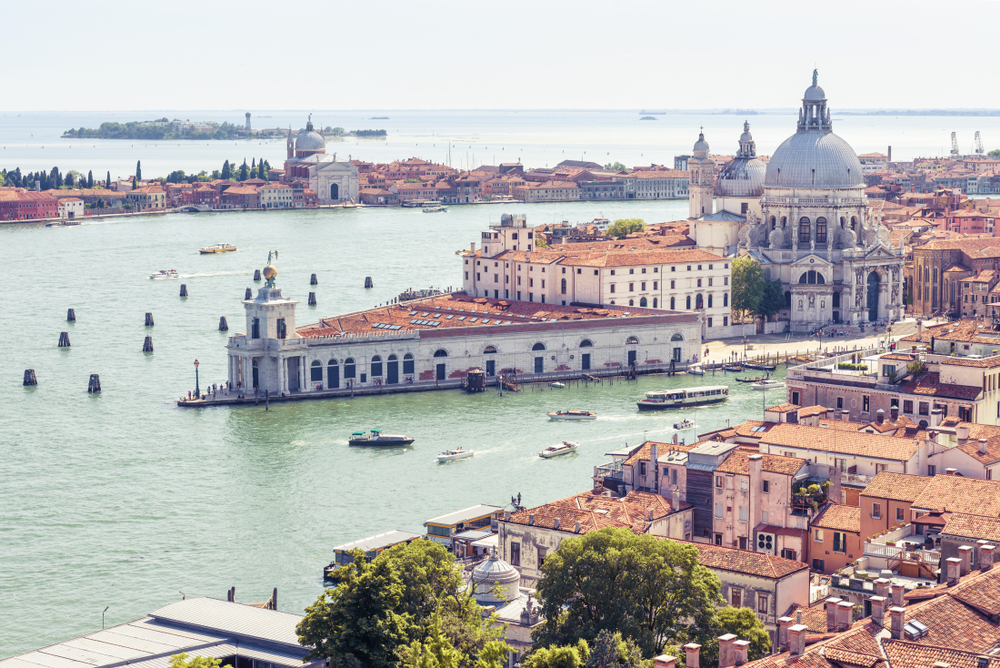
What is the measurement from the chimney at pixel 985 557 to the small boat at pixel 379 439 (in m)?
20.2

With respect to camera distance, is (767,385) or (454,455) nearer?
(454,455)

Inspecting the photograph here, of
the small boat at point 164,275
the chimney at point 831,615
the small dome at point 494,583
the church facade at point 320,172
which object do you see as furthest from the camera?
the church facade at point 320,172

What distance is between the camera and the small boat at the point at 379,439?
3938 centimetres

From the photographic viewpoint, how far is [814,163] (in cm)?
6462

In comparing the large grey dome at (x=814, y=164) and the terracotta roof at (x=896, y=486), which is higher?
the large grey dome at (x=814, y=164)

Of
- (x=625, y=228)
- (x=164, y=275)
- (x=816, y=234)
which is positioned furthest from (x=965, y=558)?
(x=164, y=275)

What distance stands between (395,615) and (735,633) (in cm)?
376

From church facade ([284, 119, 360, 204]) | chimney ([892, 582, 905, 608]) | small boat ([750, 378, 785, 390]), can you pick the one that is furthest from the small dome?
church facade ([284, 119, 360, 204])

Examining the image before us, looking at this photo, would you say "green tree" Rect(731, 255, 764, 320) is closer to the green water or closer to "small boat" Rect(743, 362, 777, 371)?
"small boat" Rect(743, 362, 777, 371)

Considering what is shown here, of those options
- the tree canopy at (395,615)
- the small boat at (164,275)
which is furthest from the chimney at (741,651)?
the small boat at (164,275)

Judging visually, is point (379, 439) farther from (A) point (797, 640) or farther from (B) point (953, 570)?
(A) point (797, 640)

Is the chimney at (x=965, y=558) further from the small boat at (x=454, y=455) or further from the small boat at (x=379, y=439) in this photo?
the small boat at (x=379, y=439)

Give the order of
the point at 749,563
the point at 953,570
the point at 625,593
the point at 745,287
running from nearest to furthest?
the point at 625,593, the point at 953,570, the point at 749,563, the point at 745,287

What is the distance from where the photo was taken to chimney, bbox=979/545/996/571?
810 inches
